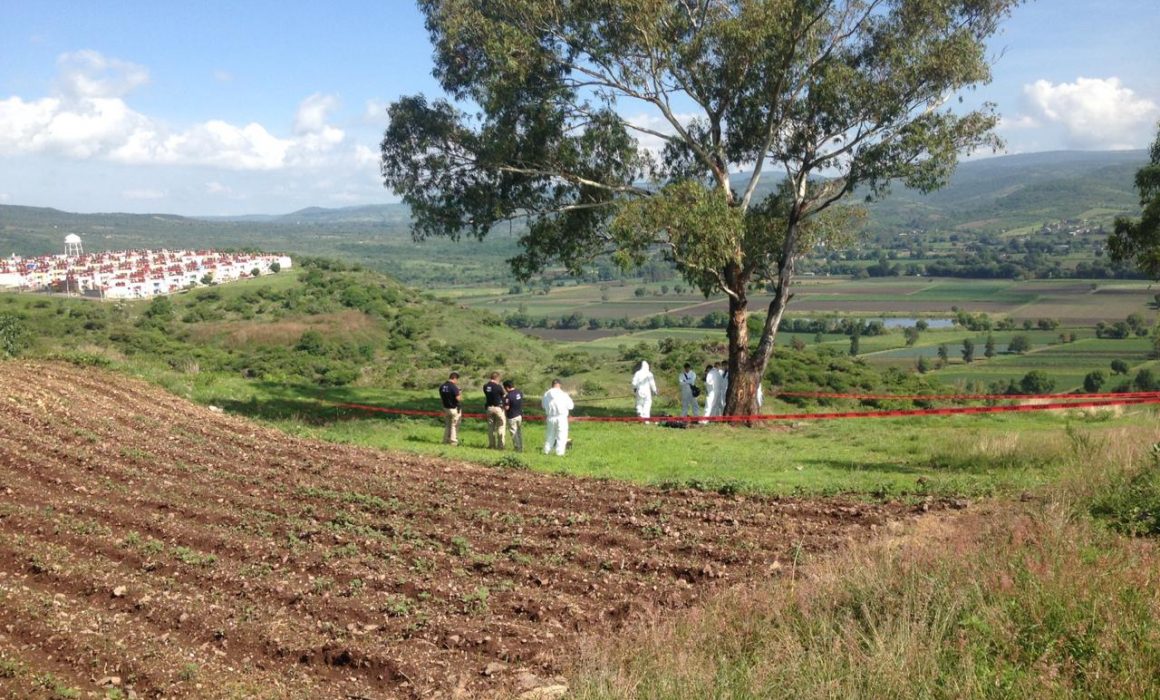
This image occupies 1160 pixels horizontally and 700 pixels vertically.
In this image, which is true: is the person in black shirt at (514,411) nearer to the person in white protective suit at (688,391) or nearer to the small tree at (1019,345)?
the person in white protective suit at (688,391)

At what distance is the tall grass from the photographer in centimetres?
592

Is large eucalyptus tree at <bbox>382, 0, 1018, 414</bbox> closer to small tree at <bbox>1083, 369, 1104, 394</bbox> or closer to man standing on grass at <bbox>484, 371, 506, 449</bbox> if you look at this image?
man standing on grass at <bbox>484, 371, 506, 449</bbox>

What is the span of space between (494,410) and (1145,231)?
17769 mm

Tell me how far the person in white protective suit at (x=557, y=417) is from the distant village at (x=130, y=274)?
167 feet

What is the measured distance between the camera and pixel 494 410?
740 inches

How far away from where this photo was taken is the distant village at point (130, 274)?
62.5m

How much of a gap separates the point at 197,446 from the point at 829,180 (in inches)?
665

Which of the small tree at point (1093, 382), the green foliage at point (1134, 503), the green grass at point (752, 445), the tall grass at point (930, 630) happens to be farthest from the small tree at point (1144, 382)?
the tall grass at point (930, 630)

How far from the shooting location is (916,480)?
47.8 feet

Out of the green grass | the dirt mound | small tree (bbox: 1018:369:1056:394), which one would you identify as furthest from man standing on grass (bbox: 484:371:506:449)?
small tree (bbox: 1018:369:1056:394)

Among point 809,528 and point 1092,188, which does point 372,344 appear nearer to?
point 809,528

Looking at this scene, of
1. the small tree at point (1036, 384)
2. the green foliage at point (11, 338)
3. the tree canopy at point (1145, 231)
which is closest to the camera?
the tree canopy at point (1145, 231)

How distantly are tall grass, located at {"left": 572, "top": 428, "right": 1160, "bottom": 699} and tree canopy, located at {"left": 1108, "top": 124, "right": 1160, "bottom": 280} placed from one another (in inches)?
678

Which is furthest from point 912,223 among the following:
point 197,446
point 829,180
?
point 197,446
